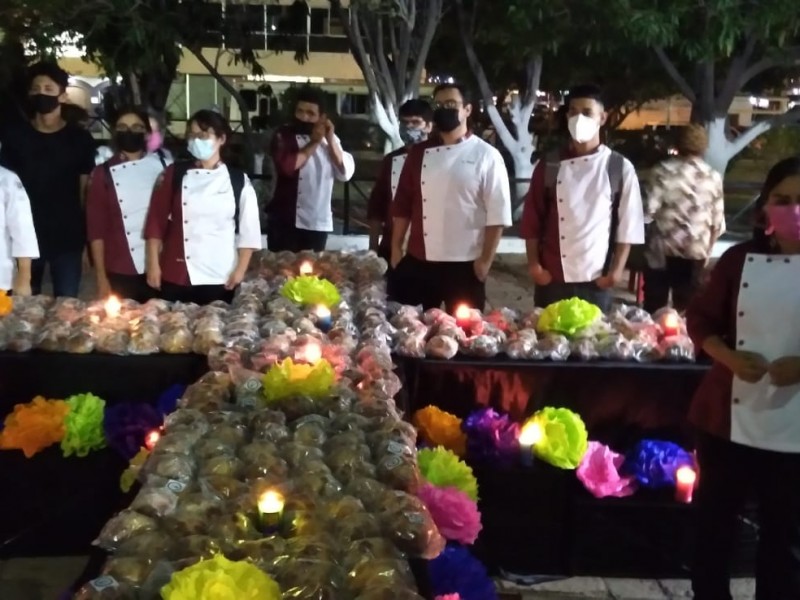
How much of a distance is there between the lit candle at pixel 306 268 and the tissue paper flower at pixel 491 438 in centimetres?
129

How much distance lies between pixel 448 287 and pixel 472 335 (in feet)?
2.67

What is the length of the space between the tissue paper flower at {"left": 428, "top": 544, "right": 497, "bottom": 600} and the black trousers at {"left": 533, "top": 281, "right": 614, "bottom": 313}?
219cm

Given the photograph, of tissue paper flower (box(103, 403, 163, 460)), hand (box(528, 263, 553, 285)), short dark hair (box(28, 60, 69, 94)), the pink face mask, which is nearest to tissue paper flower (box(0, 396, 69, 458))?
tissue paper flower (box(103, 403, 163, 460))

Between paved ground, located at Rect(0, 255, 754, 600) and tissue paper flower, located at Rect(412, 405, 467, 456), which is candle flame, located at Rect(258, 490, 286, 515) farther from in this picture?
paved ground, located at Rect(0, 255, 754, 600)

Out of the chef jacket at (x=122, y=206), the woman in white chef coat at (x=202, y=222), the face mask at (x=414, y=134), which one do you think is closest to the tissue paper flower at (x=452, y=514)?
the woman in white chef coat at (x=202, y=222)

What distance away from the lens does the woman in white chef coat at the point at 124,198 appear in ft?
14.7

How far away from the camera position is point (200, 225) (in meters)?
4.26

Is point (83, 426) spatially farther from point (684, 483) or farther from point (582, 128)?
point (582, 128)

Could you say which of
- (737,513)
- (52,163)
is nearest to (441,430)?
(737,513)

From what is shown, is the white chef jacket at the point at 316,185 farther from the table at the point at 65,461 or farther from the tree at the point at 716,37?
the tree at the point at 716,37

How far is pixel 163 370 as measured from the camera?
3.65 m

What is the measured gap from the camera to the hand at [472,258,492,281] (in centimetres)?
453

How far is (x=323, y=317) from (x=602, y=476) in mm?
1247

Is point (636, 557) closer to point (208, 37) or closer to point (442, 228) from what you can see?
point (442, 228)
